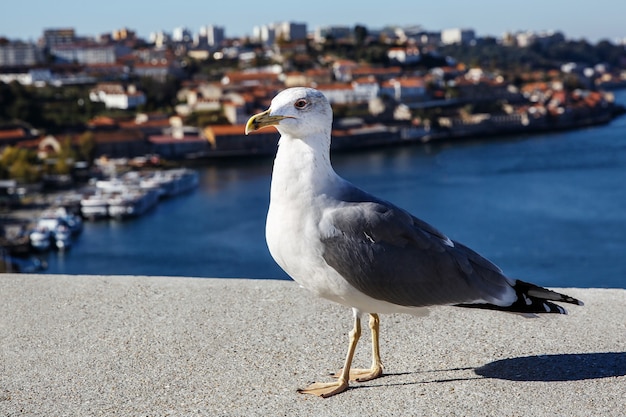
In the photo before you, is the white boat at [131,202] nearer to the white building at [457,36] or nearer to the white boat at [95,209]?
the white boat at [95,209]

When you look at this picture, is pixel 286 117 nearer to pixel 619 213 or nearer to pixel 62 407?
pixel 62 407

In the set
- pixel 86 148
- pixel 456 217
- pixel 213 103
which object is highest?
pixel 213 103

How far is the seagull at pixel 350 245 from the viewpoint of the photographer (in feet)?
3.70

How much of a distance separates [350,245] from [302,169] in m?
0.11

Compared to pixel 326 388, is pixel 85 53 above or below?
above

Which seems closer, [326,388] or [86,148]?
[326,388]

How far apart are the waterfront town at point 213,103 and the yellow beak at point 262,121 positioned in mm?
11180

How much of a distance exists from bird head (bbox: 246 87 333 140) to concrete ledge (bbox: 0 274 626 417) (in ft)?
1.10

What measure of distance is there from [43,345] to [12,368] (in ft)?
0.34

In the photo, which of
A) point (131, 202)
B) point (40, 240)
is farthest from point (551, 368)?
point (131, 202)

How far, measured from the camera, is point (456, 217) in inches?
458

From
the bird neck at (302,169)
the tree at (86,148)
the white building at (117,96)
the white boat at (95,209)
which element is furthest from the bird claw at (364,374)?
the white building at (117,96)

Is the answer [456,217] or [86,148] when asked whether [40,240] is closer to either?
[456,217]

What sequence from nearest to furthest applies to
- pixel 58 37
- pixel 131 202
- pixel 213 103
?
pixel 131 202
pixel 213 103
pixel 58 37
